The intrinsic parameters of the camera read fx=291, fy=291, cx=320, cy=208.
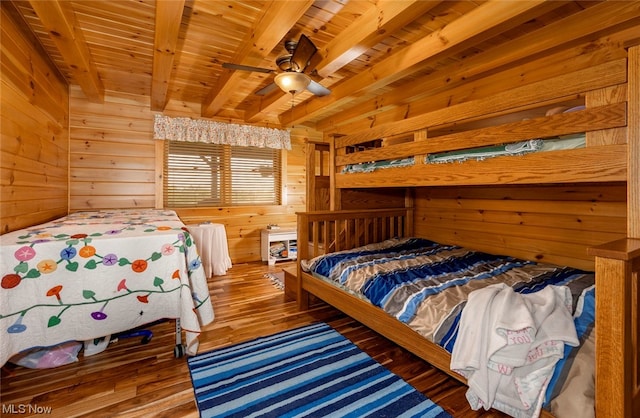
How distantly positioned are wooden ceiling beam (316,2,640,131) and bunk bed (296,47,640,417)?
55cm

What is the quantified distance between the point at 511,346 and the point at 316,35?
246 centimetres

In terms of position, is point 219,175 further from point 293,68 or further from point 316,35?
point 316,35

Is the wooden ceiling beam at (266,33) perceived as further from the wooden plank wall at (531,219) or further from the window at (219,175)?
the wooden plank wall at (531,219)

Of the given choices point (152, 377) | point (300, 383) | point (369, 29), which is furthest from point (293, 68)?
point (152, 377)

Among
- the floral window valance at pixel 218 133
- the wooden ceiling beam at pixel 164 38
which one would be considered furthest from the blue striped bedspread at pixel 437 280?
the floral window valance at pixel 218 133

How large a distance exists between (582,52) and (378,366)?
114 inches

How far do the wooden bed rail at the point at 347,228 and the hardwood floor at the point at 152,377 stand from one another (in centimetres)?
61

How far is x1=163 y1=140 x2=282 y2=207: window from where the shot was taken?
4.14 metres

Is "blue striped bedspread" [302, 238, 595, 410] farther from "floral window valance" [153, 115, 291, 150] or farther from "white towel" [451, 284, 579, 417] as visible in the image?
"floral window valance" [153, 115, 291, 150]

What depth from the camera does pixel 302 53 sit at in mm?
2158

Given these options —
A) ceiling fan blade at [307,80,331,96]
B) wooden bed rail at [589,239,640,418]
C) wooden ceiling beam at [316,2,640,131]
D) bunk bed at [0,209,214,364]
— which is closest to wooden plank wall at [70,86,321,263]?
bunk bed at [0,209,214,364]

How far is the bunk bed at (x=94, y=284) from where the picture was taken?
137 centimetres

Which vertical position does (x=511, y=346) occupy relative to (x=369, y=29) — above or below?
below

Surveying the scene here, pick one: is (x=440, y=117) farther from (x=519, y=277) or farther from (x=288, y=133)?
(x=288, y=133)
